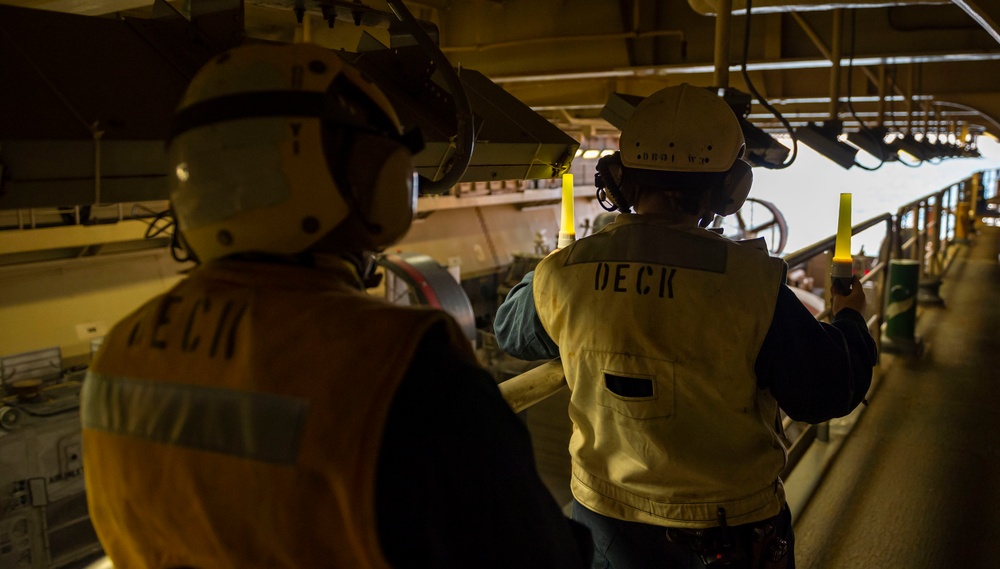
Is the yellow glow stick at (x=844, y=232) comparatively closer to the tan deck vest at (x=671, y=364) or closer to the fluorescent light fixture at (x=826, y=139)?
the tan deck vest at (x=671, y=364)

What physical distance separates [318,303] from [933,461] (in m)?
3.45

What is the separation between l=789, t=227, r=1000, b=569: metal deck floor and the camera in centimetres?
268

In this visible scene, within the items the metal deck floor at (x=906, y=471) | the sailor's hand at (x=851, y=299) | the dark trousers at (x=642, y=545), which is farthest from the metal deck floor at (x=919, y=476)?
the sailor's hand at (x=851, y=299)

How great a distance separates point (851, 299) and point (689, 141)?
0.60 metres

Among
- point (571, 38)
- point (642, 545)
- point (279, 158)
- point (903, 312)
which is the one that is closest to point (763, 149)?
point (642, 545)

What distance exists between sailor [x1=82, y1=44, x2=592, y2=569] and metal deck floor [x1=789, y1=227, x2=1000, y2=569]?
2207 mm

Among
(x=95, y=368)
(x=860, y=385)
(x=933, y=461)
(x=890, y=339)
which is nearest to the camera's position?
(x=95, y=368)

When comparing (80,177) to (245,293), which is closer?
(245,293)

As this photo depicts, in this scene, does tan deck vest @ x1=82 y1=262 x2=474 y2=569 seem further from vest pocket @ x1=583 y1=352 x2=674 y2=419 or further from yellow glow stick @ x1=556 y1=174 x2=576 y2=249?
yellow glow stick @ x1=556 y1=174 x2=576 y2=249

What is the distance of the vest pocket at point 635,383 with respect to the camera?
1.56 m

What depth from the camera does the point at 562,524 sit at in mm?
934

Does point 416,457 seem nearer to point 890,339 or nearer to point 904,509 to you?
point 904,509

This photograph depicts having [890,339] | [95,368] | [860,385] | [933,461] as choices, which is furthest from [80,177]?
[890,339]

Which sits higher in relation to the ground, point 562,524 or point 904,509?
point 562,524
